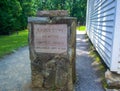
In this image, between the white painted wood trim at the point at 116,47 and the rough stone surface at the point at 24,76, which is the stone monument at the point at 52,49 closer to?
the rough stone surface at the point at 24,76

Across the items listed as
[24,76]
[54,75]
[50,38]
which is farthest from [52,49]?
[24,76]

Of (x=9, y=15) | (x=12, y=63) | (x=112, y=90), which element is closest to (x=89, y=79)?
(x=112, y=90)

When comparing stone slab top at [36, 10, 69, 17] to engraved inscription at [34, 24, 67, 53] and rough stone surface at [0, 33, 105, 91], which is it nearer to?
engraved inscription at [34, 24, 67, 53]

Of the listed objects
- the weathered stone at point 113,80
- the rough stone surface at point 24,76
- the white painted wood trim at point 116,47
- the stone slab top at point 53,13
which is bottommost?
the rough stone surface at point 24,76

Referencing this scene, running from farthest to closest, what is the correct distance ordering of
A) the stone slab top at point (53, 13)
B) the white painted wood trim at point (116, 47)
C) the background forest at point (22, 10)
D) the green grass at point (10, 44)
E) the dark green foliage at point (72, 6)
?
1. the dark green foliage at point (72, 6)
2. the background forest at point (22, 10)
3. the green grass at point (10, 44)
4. the white painted wood trim at point (116, 47)
5. the stone slab top at point (53, 13)

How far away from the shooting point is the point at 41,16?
4621 mm

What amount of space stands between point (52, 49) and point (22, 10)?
80.5ft

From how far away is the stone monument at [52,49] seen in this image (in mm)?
4469

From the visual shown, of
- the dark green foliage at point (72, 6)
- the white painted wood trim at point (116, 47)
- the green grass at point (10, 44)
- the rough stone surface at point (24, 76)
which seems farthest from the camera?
the dark green foliage at point (72, 6)

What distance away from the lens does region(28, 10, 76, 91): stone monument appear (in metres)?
4.47

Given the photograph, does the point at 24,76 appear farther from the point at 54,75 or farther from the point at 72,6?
the point at 72,6

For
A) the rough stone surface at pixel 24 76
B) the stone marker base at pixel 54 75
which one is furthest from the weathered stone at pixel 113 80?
the stone marker base at pixel 54 75

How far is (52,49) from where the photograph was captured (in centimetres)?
461

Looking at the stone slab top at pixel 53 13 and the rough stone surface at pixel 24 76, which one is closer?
the stone slab top at pixel 53 13
